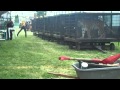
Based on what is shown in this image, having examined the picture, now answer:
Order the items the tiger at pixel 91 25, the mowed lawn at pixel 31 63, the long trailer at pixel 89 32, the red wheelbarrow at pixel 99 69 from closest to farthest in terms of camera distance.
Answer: the red wheelbarrow at pixel 99 69 → the mowed lawn at pixel 31 63 → the long trailer at pixel 89 32 → the tiger at pixel 91 25

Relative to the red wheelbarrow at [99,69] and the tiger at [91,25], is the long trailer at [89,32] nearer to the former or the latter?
the tiger at [91,25]

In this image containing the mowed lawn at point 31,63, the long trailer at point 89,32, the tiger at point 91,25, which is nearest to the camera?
the mowed lawn at point 31,63

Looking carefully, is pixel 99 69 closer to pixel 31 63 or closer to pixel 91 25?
pixel 31 63

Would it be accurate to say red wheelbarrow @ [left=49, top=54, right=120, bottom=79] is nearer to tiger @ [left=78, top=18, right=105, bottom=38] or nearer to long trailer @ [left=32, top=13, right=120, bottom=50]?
long trailer @ [left=32, top=13, right=120, bottom=50]

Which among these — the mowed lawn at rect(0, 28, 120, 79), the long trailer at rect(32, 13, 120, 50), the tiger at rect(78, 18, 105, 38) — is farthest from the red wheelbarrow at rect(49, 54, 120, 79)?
the tiger at rect(78, 18, 105, 38)

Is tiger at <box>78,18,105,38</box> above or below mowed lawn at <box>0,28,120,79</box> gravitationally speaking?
above

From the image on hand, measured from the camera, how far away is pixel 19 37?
7699 millimetres

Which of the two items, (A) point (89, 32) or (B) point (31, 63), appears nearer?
(B) point (31, 63)

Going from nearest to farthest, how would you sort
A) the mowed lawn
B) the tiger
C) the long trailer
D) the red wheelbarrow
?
the red wheelbarrow
the mowed lawn
the long trailer
the tiger

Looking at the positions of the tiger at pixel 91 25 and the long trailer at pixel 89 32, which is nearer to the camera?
the long trailer at pixel 89 32

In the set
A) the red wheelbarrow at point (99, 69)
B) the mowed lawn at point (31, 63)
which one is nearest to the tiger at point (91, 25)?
the mowed lawn at point (31, 63)

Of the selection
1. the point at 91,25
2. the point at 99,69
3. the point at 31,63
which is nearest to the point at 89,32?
the point at 91,25
